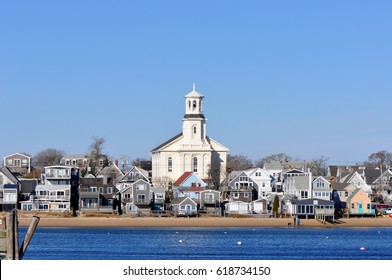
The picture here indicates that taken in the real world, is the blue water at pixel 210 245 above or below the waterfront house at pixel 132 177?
below

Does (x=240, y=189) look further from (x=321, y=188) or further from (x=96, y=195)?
(x=96, y=195)

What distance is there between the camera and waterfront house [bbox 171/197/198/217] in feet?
370

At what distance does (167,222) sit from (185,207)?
550 cm

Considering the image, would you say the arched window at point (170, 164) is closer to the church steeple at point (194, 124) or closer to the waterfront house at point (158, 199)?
the church steeple at point (194, 124)

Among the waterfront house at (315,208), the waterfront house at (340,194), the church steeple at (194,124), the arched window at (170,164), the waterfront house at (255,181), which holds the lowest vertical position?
the waterfront house at (315,208)

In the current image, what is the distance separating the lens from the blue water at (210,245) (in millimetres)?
59062

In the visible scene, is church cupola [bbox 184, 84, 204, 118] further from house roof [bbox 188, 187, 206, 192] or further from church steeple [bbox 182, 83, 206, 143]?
house roof [bbox 188, 187, 206, 192]

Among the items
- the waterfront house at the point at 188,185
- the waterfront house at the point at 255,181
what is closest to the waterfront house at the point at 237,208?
the waterfront house at the point at 188,185

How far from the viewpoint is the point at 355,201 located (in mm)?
118438

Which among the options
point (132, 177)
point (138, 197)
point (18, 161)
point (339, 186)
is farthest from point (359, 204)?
point (18, 161)

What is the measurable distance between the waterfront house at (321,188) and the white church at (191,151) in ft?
71.8

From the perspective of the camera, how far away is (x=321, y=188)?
119 meters

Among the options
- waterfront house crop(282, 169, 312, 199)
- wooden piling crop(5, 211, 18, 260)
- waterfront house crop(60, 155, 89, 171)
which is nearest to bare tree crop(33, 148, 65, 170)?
waterfront house crop(60, 155, 89, 171)

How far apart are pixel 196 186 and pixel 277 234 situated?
1394 inches
